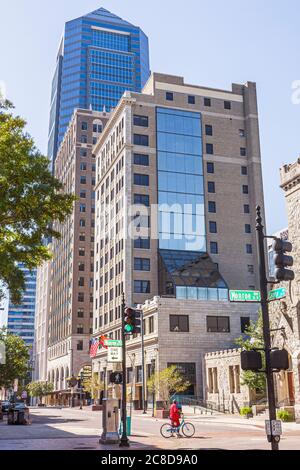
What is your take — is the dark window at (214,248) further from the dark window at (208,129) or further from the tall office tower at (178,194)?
the dark window at (208,129)

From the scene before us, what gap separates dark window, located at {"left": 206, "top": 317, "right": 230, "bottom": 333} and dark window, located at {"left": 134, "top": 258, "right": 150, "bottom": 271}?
50.9 feet

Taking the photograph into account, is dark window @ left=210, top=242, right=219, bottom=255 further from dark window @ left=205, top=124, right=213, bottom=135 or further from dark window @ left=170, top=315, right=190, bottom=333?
dark window @ left=205, top=124, right=213, bottom=135

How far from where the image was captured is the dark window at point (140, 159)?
80500 millimetres

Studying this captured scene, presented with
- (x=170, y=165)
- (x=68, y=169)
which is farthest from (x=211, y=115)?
(x=68, y=169)

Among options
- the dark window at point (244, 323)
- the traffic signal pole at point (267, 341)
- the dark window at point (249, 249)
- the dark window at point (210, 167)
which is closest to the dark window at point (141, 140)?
A: the dark window at point (210, 167)

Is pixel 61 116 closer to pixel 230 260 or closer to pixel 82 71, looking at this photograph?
pixel 82 71

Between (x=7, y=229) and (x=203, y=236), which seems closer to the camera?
(x=7, y=229)

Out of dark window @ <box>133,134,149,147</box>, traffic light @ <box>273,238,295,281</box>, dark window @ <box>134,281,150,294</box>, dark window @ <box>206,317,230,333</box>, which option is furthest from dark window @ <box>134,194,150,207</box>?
traffic light @ <box>273,238,295,281</box>

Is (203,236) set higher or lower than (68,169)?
lower

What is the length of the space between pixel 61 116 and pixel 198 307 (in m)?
152

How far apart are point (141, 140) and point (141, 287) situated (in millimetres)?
23341

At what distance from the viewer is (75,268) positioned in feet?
381

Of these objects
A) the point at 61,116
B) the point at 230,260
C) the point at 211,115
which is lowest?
the point at 230,260

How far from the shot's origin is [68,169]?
133 metres
